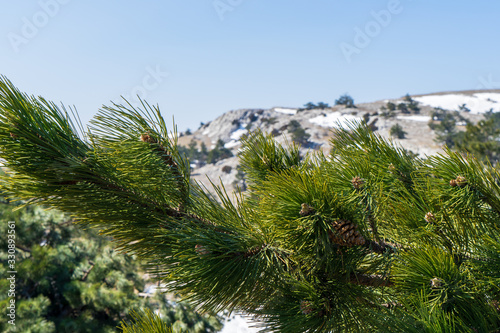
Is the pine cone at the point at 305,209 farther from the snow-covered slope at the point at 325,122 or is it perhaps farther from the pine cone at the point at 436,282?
the snow-covered slope at the point at 325,122

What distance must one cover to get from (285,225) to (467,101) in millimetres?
82912

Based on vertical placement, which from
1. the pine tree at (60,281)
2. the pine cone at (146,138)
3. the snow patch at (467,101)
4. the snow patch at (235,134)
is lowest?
the snow patch at (467,101)

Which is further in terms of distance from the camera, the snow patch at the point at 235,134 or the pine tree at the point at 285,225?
the snow patch at the point at 235,134

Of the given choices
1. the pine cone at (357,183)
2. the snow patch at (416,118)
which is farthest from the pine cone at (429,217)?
the snow patch at (416,118)

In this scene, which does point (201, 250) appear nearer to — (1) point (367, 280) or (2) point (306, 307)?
(2) point (306, 307)

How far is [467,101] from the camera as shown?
227 ft

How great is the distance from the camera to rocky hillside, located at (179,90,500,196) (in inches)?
1871

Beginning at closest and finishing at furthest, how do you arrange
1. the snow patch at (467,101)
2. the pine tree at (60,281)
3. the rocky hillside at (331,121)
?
the pine tree at (60,281) → the rocky hillside at (331,121) → the snow patch at (467,101)

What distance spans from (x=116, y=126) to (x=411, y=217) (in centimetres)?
124

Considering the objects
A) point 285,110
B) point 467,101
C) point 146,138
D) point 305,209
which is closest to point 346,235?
point 305,209

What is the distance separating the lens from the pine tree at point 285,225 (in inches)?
41.1

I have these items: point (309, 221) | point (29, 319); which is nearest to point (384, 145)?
point (309, 221)

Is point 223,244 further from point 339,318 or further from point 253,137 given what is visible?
point 253,137

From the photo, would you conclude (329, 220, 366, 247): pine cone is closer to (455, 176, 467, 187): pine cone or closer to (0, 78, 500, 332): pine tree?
(0, 78, 500, 332): pine tree
